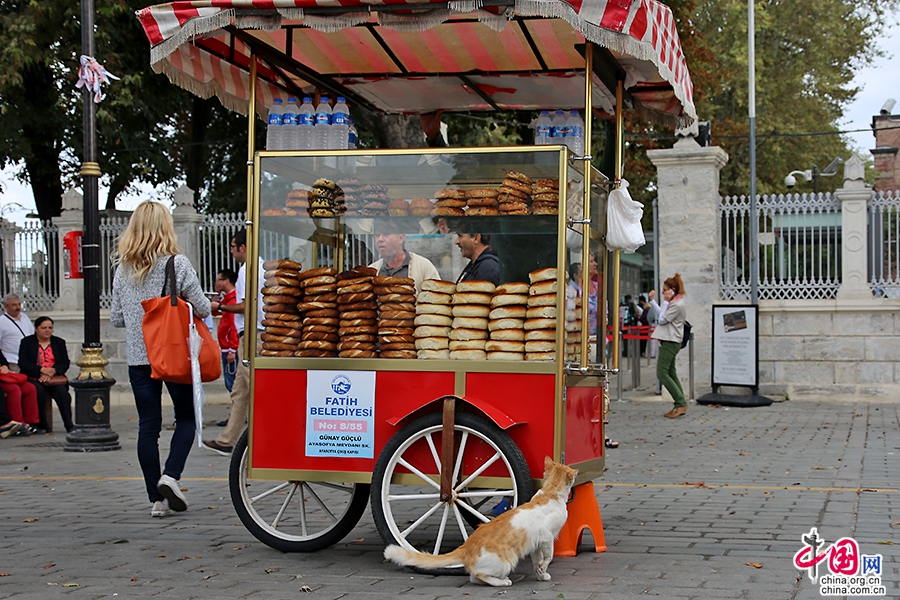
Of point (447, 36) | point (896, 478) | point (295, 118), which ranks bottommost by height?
point (896, 478)

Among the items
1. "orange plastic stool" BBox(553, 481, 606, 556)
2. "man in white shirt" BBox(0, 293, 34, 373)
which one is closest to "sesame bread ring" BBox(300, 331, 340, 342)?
"orange plastic stool" BBox(553, 481, 606, 556)

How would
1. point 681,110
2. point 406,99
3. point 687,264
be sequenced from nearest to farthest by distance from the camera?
point 681,110 → point 406,99 → point 687,264

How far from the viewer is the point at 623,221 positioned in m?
6.30

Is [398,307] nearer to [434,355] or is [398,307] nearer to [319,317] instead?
[434,355]

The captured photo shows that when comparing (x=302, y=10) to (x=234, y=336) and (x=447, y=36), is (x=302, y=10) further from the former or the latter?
(x=234, y=336)

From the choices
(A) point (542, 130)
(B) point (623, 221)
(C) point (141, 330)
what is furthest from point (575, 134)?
(C) point (141, 330)

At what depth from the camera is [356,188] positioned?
5844mm

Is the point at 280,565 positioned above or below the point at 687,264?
below

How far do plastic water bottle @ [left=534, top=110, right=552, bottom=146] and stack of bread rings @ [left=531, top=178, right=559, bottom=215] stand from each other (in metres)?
1.34

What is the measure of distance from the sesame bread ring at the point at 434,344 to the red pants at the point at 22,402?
9012mm

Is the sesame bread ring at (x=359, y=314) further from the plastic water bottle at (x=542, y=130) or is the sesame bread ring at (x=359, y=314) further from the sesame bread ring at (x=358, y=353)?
the plastic water bottle at (x=542, y=130)

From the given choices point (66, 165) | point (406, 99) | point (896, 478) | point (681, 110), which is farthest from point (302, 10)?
point (66, 165)

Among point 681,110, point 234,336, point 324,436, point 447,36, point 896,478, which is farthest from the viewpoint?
point 234,336

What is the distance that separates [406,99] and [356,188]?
6.35ft
